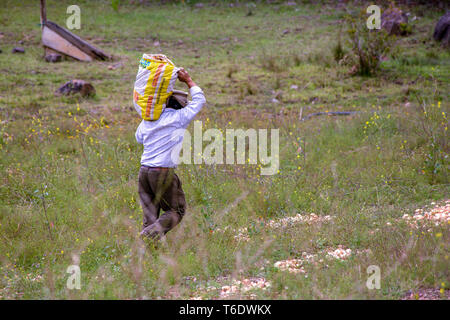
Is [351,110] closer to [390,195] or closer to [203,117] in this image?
[203,117]

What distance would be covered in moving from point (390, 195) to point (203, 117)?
3.61 m

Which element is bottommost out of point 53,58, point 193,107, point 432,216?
point 432,216

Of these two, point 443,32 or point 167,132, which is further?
point 443,32

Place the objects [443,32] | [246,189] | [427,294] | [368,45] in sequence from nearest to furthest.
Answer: [427,294], [246,189], [368,45], [443,32]

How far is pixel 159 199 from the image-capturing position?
13.4 ft

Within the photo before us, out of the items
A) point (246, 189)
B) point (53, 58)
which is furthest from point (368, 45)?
point (53, 58)

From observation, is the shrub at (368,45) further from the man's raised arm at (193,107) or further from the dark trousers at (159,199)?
the dark trousers at (159,199)

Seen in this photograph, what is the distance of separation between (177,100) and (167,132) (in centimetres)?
32

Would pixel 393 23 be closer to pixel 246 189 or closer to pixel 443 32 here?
pixel 443 32

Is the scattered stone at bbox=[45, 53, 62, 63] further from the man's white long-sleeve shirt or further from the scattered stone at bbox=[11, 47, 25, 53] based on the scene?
the man's white long-sleeve shirt

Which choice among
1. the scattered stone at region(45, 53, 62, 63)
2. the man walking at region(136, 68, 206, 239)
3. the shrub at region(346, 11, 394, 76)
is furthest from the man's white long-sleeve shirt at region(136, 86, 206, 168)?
the scattered stone at region(45, 53, 62, 63)

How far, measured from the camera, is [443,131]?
6.27m

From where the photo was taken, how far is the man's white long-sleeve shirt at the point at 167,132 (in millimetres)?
3971

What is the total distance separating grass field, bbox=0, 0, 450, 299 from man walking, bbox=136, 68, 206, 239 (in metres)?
0.26
